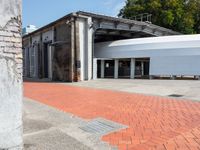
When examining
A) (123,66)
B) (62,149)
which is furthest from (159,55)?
(62,149)

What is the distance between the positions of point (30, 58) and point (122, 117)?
2487cm

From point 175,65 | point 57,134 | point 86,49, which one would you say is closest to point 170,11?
point 175,65

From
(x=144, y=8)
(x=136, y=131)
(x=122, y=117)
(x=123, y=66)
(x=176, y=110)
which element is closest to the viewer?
(x=136, y=131)

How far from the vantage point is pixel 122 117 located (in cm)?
649

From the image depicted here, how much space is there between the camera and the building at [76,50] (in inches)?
774

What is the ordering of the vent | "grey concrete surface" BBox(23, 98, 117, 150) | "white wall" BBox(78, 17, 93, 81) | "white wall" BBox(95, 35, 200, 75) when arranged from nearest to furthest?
"grey concrete surface" BBox(23, 98, 117, 150), the vent, "white wall" BBox(78, 17, 93, 81), "white wall" BBox(95, 35, 200, 75)

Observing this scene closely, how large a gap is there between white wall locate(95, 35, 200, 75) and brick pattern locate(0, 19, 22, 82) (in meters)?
19.6

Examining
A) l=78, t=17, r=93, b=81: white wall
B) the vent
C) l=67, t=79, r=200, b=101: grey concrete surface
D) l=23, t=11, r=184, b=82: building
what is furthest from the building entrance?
the vent

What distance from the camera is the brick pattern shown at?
3.34 m

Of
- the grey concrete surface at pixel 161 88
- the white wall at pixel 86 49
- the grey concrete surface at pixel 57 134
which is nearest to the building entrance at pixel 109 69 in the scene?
the white wall at pixel 86 49

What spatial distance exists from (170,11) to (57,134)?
121ft

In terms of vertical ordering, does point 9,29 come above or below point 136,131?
above

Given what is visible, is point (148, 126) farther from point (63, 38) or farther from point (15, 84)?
point (63, 38)

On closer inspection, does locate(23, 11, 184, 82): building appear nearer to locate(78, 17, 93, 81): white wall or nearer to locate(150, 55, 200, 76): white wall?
locate(78, 17, 93, 81): white wall
